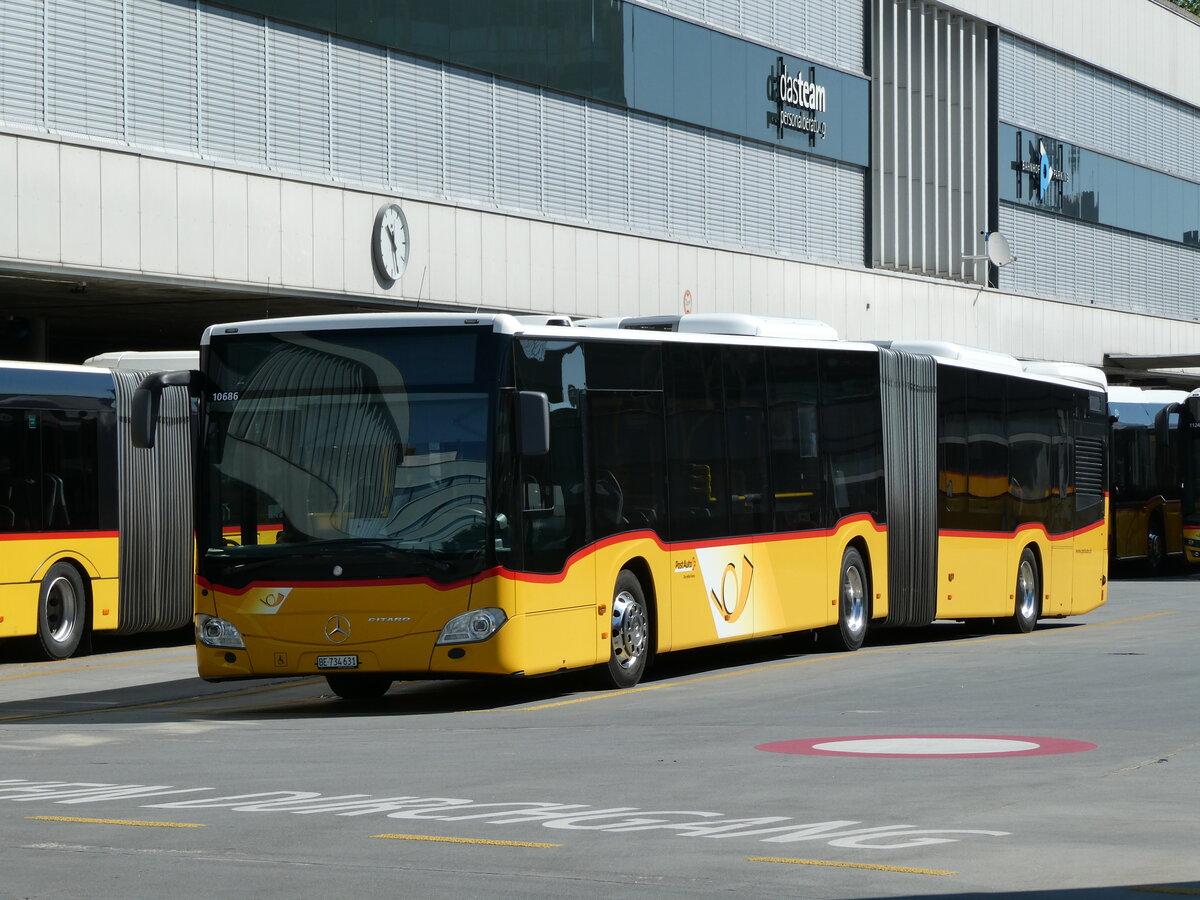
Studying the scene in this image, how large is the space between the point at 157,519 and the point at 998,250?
30.7 m

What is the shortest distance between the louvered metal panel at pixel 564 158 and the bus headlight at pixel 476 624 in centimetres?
2148

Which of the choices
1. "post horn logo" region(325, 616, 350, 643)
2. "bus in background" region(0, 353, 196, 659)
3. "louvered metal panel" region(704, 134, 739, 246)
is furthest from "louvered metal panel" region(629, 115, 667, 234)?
"post horn logo" region(325, 616, 350, 643)

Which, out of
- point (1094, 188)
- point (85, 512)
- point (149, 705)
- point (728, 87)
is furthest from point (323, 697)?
point (1094, 188)

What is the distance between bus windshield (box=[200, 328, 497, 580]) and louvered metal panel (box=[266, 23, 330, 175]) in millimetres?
14872

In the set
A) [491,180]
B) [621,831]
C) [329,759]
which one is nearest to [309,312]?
[491,180]

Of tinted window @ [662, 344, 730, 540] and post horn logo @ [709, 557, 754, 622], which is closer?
tinted window @ [662, 344, 730, 540]

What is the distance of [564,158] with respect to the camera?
119 ft

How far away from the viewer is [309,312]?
3269 cm

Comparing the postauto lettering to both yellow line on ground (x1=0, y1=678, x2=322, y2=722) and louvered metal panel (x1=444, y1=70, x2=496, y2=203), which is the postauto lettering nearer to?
yellow line on ground (x1=0, y1=678, x2=322, y2=722)

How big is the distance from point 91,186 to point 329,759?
610 inches

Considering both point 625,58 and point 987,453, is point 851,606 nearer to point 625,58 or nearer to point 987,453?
point 987,453

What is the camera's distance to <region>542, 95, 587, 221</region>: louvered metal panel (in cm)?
3591

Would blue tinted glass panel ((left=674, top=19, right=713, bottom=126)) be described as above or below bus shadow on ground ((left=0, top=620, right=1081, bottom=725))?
above

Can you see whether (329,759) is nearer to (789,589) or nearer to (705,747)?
(705,747)
